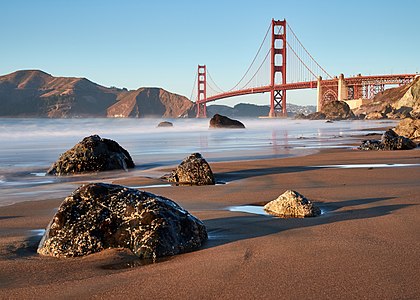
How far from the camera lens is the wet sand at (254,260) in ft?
6.79

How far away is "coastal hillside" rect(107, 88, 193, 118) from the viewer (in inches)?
4514

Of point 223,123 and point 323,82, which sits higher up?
point 323,82

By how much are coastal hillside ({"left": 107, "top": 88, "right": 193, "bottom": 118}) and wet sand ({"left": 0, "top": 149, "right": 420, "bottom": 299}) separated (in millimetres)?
104678

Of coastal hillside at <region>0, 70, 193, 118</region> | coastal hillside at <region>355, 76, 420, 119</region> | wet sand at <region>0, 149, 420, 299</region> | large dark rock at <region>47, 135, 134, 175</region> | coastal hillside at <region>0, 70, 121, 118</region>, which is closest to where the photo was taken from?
wet sand at <region>0, 149, 420, 299</region>

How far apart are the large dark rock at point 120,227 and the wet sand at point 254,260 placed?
0.07m

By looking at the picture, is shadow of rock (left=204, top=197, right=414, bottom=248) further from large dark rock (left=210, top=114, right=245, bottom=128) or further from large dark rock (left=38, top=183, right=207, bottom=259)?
large dark rock (left=210, top=114, right=245, bottom=128)

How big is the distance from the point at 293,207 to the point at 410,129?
432 inches

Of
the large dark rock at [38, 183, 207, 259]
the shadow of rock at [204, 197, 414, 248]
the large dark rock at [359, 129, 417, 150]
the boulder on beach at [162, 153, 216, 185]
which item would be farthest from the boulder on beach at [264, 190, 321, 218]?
the large dark rock at [359, 129, 417, 150]

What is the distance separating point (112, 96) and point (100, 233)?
136478 millimetres

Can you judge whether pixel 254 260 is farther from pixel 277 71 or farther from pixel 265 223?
pixel 277 71

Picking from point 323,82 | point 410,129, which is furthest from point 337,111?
point 410,129

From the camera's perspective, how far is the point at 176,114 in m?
109

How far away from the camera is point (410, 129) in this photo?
13555 millimetres

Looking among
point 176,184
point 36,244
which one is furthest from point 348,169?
point 36,244
